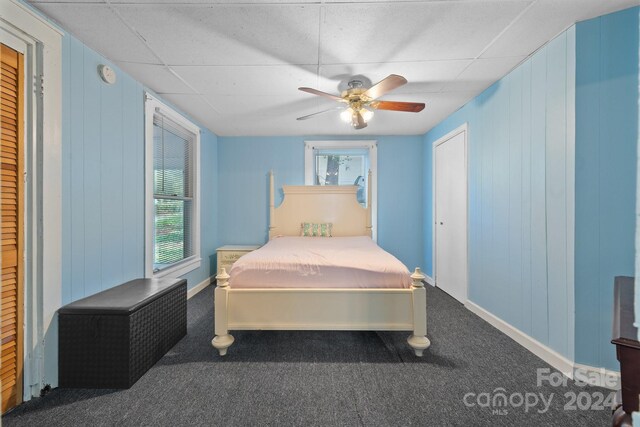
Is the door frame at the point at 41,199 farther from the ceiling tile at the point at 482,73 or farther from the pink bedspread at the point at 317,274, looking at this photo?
the ceiling tile at the point at 482,73

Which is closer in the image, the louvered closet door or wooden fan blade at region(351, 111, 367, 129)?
the louvered closet door

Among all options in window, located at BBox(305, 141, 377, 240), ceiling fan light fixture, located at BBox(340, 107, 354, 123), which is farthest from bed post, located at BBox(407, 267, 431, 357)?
window, located at BBox(305, 141, 377, 240)

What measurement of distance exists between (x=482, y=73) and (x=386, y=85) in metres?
1.05

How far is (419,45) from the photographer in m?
2.12

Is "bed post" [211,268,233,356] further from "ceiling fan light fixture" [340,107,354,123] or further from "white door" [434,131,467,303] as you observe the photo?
"white door" [434,131,467,303]

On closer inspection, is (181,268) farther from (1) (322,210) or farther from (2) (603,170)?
(2) (603,170)

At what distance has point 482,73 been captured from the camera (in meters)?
2.55

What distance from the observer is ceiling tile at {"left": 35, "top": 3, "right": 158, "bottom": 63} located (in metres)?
1.76

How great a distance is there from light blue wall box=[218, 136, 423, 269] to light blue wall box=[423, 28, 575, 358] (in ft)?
4.30

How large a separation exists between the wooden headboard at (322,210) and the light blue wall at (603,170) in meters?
2.61

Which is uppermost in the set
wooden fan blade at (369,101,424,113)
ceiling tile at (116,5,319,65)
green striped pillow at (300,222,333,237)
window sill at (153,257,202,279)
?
ceiling tile at (116,5,319,65)

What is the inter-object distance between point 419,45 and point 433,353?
239 centimetres

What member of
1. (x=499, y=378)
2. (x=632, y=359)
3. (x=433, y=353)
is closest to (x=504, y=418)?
(x=499, y=378)

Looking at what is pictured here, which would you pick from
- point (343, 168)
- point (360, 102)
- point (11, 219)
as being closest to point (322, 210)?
point (343, 168)
